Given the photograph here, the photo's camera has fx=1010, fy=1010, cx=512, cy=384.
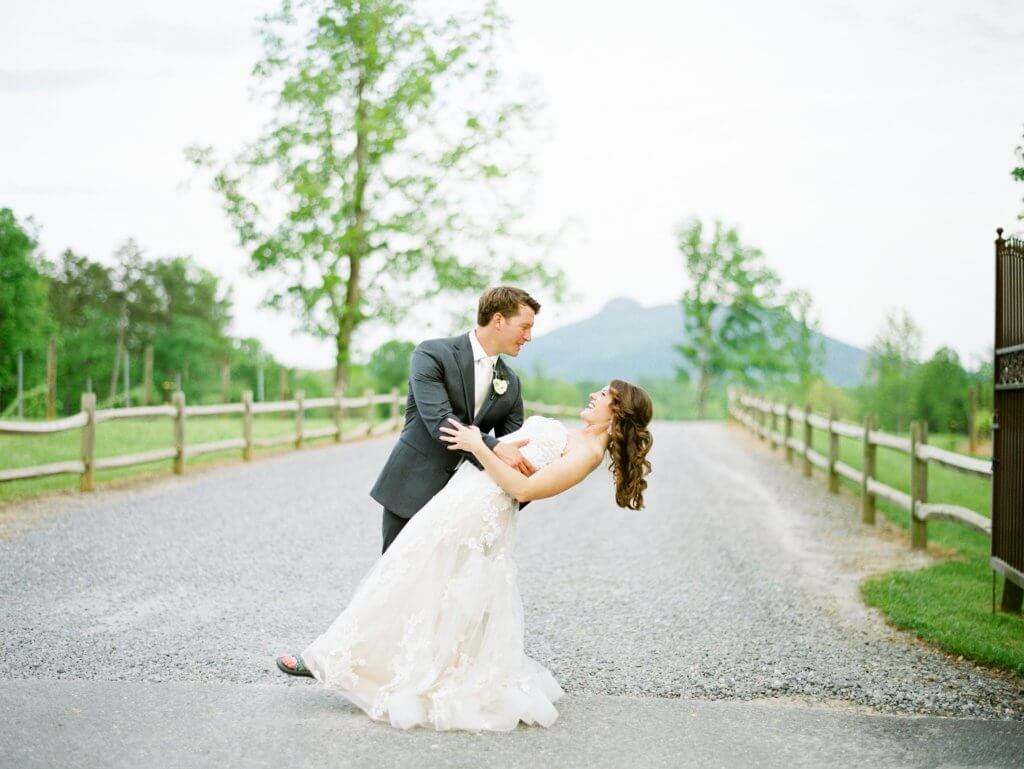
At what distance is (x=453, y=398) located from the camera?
4.70 meters

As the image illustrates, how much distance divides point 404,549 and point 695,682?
1.66 metres

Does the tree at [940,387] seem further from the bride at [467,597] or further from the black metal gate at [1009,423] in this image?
the bride at [467,597]

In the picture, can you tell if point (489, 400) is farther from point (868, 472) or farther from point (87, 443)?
point (87, 443)

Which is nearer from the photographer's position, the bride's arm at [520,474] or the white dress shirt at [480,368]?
the bride's arm at [520,474]

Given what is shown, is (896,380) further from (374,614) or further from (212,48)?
(374,614)

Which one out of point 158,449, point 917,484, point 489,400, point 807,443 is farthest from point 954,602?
point 158,449

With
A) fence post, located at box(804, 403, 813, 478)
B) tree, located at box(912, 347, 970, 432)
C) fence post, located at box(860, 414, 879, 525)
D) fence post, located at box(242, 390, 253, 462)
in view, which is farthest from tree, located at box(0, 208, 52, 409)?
fence post, located at box(860, 414, 879, 525)

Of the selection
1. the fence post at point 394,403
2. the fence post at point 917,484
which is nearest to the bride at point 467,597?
the fence post at point 917,484

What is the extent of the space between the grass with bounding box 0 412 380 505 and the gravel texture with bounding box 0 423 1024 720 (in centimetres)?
74

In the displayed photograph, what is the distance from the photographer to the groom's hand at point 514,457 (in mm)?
4398

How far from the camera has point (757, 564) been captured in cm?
894

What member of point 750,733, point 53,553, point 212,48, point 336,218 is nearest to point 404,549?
point 750,733

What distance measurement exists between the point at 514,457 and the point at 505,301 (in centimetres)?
70

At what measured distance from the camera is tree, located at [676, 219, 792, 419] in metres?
51.0
